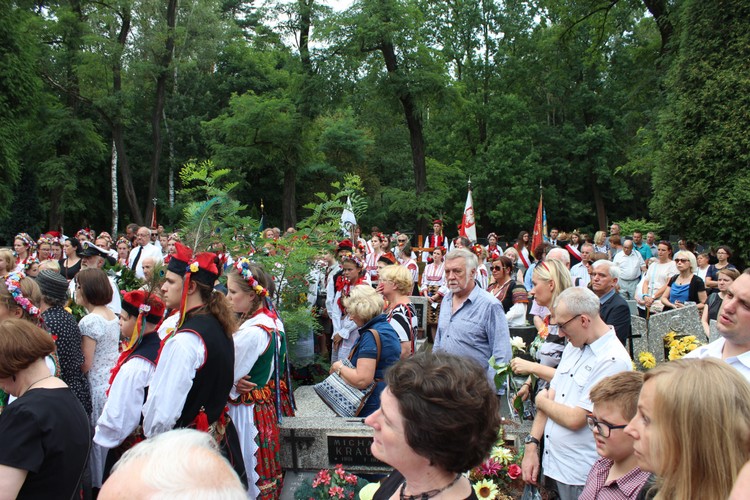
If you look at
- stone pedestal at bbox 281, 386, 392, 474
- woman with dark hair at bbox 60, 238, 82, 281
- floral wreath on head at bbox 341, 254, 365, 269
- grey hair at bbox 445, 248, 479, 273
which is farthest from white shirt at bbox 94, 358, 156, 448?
woman with dark hair at bbox 60, 238, 82, 281

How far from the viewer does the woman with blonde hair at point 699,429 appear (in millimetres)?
1943

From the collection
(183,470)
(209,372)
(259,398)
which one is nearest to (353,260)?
(259,398)

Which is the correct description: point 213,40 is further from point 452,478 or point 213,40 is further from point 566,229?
point 452,478

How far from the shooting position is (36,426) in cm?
267

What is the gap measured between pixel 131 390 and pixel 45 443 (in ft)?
2.93

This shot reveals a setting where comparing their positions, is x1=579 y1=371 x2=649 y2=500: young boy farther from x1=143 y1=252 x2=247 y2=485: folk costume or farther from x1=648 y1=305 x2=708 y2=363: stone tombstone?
x1=648 y1=305 x2=708 y2=363: stone tombstone

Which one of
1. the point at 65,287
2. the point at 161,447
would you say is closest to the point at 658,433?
the point at 161,447

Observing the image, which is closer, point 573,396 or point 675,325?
point 573,396

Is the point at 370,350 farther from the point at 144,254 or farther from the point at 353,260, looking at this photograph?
the point at 144,254

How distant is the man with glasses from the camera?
325 cm

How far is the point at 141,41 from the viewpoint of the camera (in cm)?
3027

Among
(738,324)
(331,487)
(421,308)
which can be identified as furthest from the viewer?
(421,308)

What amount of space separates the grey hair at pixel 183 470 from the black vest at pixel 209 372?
1812 millimetres

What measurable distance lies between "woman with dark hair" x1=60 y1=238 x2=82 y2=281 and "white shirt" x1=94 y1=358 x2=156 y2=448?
261 inches
